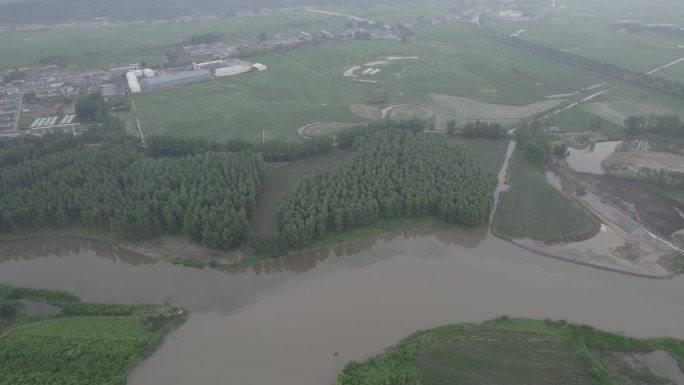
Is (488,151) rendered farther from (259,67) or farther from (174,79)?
(174,79)

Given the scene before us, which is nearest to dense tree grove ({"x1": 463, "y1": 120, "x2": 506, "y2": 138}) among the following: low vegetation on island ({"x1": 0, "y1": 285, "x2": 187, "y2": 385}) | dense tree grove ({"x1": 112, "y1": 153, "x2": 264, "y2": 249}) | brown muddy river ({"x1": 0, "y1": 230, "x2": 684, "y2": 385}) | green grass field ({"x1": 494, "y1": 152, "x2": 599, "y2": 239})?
green grass field ({"x1": 494, "y1": 152, "x2": 599, "y2": 239})

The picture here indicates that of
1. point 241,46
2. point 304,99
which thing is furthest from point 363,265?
point 241,46

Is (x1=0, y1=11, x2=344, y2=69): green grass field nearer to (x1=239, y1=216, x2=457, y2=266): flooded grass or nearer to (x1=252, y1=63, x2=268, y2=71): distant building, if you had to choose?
(x1=252, y1=63, x2=268, y2=71): distant building

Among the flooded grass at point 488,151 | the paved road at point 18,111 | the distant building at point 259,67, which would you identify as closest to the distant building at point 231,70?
the distant building at point 259,67

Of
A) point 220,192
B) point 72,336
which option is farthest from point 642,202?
point 72,336

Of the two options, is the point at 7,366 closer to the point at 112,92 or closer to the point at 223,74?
the point at 112,92

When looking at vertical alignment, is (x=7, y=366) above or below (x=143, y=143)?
below

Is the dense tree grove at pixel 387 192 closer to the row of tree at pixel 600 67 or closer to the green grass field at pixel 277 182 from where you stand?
the green grass field at pixel 277 182
